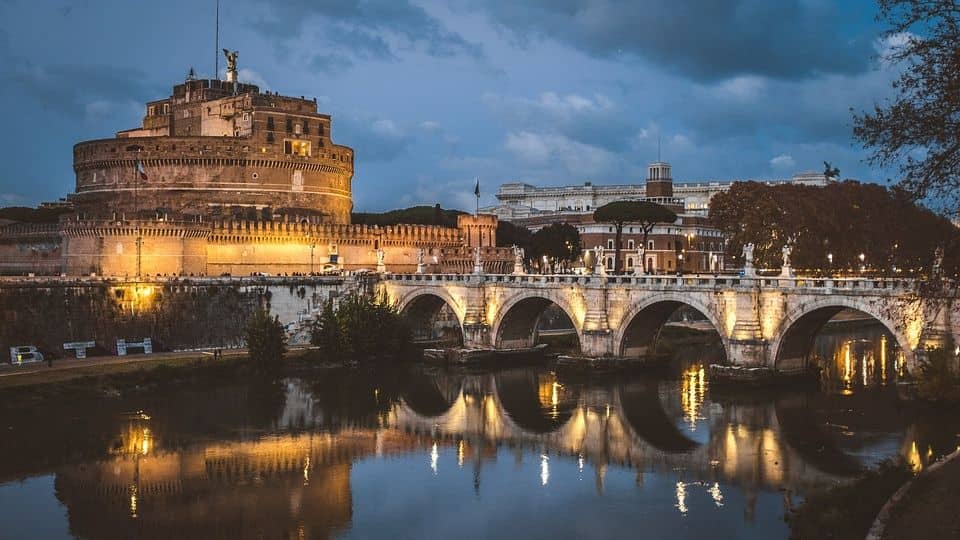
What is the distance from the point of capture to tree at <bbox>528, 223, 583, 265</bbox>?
83.2 m

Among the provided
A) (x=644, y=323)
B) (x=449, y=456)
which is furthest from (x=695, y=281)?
(x=449, y=456)

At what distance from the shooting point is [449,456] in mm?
33375

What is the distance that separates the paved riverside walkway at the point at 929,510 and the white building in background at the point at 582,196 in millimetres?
89925

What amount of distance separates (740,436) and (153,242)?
122 feet

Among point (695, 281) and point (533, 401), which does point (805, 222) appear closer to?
point (695, 281)

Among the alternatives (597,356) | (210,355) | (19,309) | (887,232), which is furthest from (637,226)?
(887,232)

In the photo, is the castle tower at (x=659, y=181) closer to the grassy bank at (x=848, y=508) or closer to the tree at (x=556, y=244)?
the tree at (x=556, y=244)

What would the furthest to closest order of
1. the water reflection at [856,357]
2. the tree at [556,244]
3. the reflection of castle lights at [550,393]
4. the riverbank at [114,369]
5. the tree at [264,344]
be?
the tree at [556,244] → the tree at [264,344] → the water reflection at [856,357] → the reflection of castle lights at [550,393] → the riverbank at [114,369]

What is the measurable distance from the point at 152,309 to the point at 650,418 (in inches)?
1074

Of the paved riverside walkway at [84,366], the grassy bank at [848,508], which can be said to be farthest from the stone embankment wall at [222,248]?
the grassy bank at [848,508]

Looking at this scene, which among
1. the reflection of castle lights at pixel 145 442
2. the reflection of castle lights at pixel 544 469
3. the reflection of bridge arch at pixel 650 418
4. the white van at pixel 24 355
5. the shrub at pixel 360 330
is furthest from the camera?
the shrub at pixel 360 330

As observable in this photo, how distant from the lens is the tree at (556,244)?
83.2 metres

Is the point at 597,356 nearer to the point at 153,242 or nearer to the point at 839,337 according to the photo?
the point at 839,337

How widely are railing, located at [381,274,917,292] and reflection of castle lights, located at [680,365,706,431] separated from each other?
4.52m
